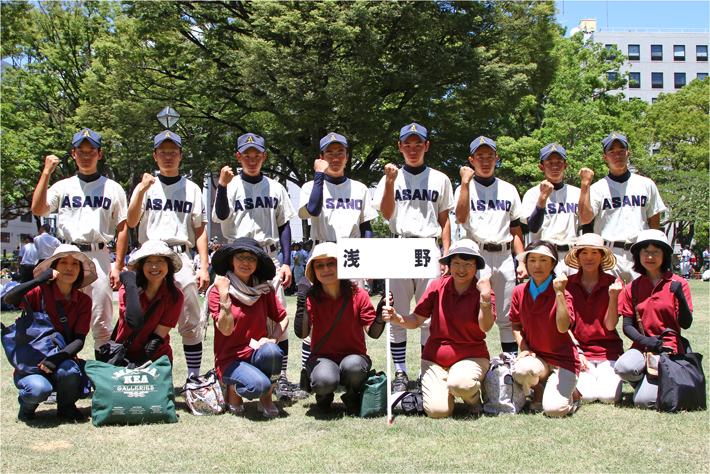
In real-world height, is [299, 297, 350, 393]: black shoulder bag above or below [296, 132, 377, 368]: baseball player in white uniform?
below

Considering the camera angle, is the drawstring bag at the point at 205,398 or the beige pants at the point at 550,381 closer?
the beige pants at the point at 550,381

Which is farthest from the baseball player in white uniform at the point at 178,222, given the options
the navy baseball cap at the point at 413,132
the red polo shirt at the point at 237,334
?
the navy baseball cap at the point at 413,132

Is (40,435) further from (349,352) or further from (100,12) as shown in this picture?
(100,12)

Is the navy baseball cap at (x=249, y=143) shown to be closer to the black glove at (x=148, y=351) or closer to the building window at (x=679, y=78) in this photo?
the black glove at (x=148, y=351)

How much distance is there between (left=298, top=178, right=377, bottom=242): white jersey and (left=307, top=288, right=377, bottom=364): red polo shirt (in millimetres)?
954

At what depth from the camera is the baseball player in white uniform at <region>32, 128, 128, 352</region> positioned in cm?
578

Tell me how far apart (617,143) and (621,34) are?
72.1 metres

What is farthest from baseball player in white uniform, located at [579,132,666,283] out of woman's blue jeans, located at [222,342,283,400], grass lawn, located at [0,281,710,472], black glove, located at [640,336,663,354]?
woman's blue jeans, located at [222,342,283,400]

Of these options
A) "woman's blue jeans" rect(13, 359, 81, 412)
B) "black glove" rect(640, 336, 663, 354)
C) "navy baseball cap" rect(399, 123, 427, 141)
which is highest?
"navy baseball cap" rect(399, 123, 427, 141)

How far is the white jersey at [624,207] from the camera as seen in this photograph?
21.1ft

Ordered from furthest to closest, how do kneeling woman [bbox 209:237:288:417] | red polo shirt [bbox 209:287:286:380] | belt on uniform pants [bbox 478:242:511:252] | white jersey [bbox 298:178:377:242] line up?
belt on uniform pants [bbox 478:242:511:252] → white jersey [bbox 298:178:377:242] → red polo shirt [bbox 209:287:286:380] → kneeling woman [bbox 209:237:288:417]

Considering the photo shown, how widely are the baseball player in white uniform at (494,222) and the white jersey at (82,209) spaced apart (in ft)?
12.0

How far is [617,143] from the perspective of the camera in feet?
21.1

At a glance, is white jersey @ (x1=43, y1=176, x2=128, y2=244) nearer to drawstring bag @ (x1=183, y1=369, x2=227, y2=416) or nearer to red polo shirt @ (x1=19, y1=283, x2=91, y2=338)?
red polo shirt @ (x1=19, y1=283, x2=91, y2=338)
